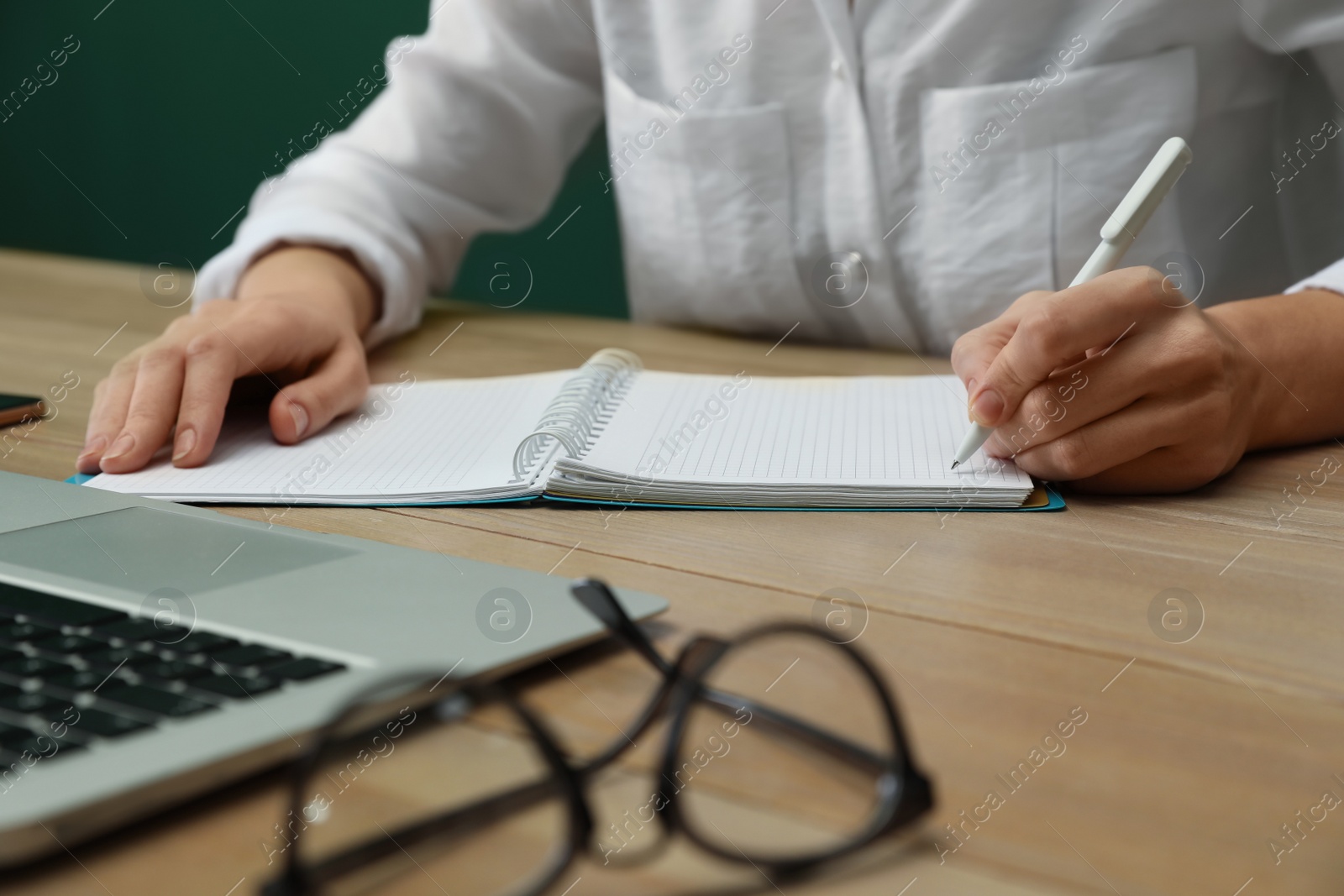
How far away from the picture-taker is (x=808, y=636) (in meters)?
0.31

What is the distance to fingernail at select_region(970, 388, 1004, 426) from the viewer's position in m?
0.62

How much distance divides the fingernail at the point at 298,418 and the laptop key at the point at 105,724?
1.44 ft

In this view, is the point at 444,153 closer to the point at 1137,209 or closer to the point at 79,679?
the point at 1137,209

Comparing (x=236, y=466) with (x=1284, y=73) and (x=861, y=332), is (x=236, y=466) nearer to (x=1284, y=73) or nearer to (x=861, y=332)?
(x=861, y=332)

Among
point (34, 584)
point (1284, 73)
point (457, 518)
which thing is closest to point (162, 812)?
point (34, 584)

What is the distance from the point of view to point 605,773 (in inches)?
13.5

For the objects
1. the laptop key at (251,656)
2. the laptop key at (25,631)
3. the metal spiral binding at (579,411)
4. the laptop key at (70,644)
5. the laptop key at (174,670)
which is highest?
the laptop key at (25,631)

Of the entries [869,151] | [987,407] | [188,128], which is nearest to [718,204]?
[869,151]

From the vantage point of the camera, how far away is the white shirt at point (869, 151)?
97 centimetres

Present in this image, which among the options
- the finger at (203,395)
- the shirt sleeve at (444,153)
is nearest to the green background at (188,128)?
the shirt sleeve at (444,153)

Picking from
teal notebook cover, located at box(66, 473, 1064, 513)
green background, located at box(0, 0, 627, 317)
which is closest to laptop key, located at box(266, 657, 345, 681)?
teal notebook cover, located at box(66, 473, 1064, 513)

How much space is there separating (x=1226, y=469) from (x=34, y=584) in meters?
0.62

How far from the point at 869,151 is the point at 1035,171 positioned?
15 cm

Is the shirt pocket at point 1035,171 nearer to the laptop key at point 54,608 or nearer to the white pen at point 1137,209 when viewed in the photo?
the white pen at point 1137,209
